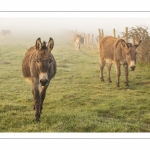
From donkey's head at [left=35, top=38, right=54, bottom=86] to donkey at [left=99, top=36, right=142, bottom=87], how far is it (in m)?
2.70

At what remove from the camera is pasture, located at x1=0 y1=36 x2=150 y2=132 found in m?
5.36

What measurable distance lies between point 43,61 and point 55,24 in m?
2.04

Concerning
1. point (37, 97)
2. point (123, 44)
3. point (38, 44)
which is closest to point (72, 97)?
point (37, 97)

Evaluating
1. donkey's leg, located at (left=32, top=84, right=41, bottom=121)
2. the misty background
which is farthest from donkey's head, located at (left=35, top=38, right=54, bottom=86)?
the misty background

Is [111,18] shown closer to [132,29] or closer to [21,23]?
[132,29]

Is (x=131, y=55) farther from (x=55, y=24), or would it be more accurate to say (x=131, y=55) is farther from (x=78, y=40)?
(x=55, y=24)

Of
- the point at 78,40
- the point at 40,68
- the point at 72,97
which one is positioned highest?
the point at 78,40

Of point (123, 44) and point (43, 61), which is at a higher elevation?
point (123, 44)

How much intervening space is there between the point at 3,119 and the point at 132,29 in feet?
12.9

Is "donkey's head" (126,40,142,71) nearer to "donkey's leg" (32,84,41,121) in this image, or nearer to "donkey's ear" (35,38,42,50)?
"donkey's leg" (32,84,41,121)

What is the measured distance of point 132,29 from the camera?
7.11 metres

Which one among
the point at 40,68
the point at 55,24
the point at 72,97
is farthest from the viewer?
the point at 55,24

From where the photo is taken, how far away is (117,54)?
8414mm

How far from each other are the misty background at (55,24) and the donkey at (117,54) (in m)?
0.65
